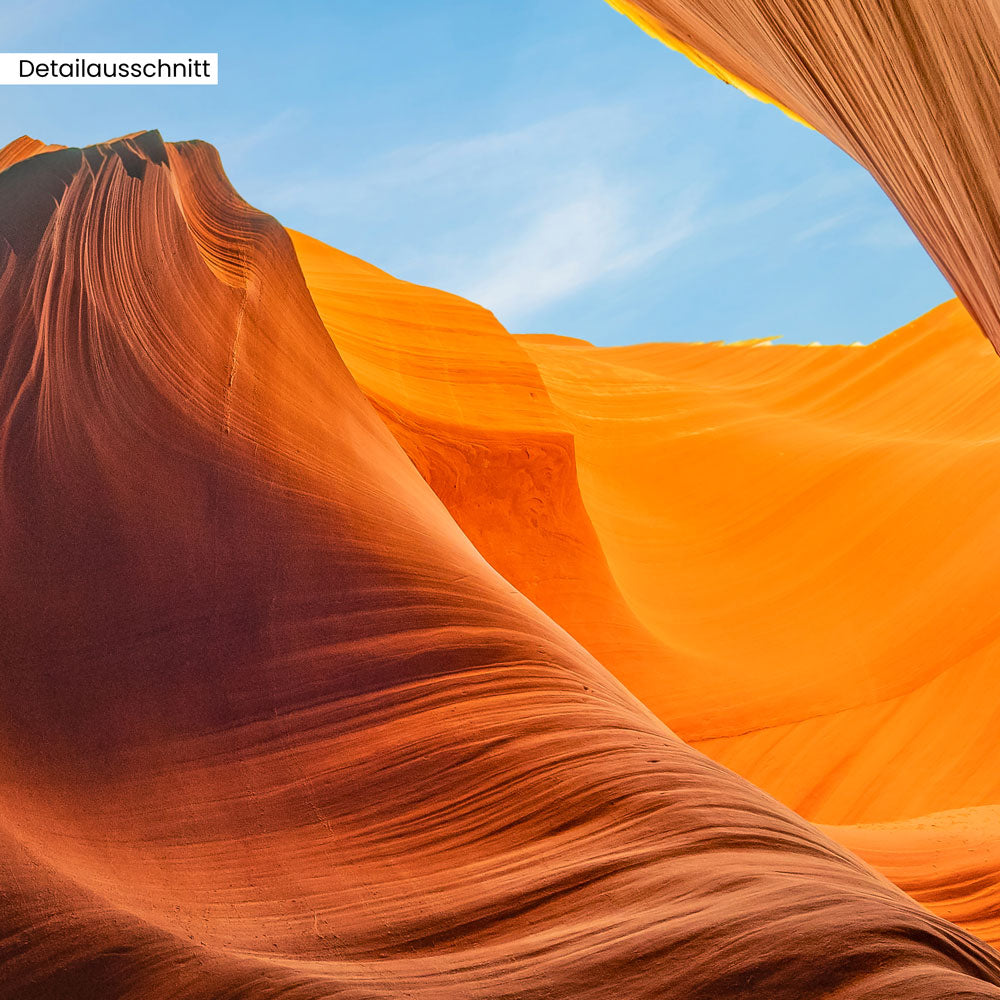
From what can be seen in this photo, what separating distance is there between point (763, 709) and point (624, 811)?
5.13 meters

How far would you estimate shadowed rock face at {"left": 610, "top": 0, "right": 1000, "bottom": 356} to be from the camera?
7.30 feet

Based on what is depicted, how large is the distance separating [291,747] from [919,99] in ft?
7.20

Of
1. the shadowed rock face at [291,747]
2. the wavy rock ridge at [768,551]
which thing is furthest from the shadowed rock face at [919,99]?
the wavy rock ridge at [768,551]

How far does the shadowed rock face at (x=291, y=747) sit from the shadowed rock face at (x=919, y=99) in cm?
154

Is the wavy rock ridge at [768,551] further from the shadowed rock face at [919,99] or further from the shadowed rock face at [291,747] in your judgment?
the shadowed rock face at [919,99]

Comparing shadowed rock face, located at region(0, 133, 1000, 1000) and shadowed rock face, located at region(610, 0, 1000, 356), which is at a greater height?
shadowed rock face, located at region(610, 0, 1000, 356)

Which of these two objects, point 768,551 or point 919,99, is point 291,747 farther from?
point 768,551

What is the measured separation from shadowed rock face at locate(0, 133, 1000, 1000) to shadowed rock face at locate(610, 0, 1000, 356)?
154 centimetres

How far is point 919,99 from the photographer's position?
2.39 m

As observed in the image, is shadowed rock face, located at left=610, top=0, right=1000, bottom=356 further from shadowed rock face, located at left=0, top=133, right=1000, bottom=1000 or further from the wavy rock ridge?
the wavy rock ridge

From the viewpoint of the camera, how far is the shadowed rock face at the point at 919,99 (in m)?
2.23

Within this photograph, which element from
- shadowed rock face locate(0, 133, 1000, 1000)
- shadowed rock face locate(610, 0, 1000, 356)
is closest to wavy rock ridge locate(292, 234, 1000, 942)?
shadowed rock face locate(0, 133, 1000, 1000)

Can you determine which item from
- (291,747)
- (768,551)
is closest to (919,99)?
(291,747)

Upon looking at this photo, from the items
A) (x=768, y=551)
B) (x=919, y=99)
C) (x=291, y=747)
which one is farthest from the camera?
(x=768, y=551)
